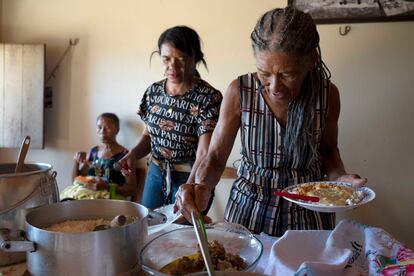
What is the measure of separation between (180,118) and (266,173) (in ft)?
2.12

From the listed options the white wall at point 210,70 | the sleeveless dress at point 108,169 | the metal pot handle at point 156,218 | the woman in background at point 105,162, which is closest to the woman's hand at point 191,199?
the metal pot handle at point 156,218

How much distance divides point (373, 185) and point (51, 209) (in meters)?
1.58

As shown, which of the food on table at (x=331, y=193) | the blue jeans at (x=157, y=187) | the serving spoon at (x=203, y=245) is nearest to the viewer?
the serving spoon at (x=203, y=245)

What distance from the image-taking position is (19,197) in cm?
85

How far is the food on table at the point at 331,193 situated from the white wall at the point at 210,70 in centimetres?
95

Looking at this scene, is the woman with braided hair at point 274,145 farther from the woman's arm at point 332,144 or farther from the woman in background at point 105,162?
the woman in background at point 105,162

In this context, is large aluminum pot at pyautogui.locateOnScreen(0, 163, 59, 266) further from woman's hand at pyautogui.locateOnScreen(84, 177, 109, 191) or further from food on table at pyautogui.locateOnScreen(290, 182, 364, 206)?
woman's hand at pyautogui.locateOnScreen(84, 177, 109, 191)

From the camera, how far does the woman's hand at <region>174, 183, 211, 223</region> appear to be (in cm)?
90

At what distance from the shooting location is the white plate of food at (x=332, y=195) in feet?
3.27

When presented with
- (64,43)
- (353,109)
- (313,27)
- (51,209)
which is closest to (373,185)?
(353,109)

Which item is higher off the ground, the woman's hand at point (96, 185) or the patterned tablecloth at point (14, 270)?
the patterned tablecloth at point (14, 270)

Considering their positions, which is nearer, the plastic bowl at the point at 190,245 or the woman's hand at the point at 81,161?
the plastic bowl at the point at 190,245

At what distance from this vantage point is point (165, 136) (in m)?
1.85


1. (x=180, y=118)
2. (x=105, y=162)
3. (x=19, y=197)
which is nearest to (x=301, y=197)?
(x=19, y=197)
